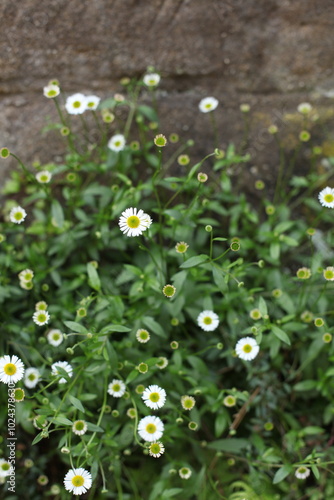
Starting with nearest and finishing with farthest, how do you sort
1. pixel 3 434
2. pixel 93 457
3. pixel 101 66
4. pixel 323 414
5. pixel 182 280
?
pixel 93 457, pixel 182 280, pixel 3 434, pixel 323 414, pixel 101 66

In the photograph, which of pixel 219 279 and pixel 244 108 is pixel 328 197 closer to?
pixel 219 279

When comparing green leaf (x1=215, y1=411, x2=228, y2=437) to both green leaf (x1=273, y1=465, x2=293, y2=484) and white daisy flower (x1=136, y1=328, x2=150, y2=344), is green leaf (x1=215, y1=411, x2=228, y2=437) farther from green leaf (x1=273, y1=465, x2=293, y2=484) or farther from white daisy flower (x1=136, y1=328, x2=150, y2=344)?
white daisy flower (x1=136, y1=328, x2=150, y2=344)

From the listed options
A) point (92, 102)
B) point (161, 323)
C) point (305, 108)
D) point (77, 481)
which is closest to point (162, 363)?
point (161, 323)

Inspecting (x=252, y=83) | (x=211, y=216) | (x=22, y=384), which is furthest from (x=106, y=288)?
(x=252, y=83)

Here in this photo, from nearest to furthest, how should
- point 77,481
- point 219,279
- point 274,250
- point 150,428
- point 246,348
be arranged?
point 77,481 < point 150,428 < point 219,279 < point 246,348 < point 274,250

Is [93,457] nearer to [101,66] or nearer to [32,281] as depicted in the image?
[32,281]

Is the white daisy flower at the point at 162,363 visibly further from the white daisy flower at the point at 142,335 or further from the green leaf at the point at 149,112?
the green leaf at the point at 149,112
